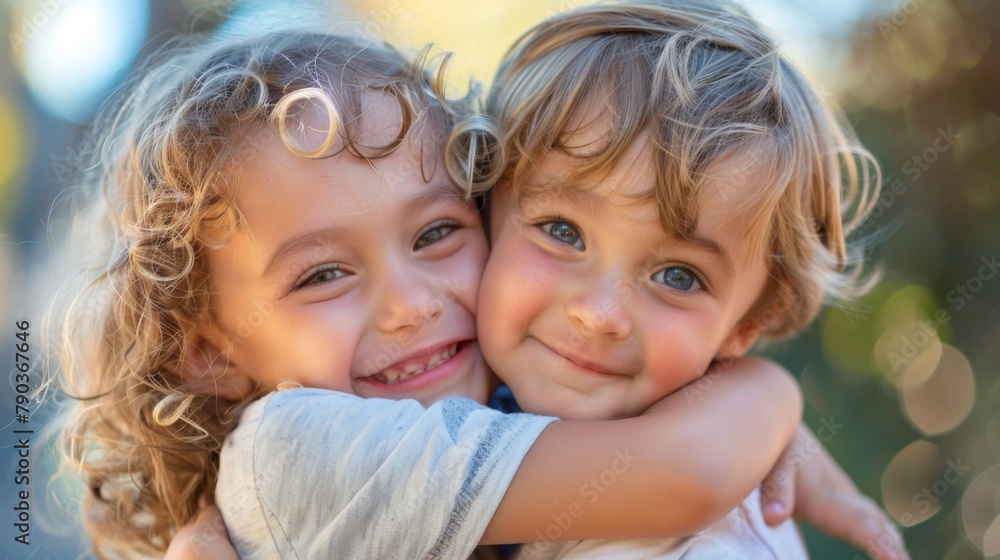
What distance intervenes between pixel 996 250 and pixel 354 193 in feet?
10.1

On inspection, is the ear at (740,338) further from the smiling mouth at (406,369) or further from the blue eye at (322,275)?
the blue eye at (322,275)

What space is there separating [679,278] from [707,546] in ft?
1.84

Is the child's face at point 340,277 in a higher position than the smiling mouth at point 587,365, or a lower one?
higher

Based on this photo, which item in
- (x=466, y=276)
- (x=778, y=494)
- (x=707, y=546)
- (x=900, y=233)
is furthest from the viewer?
(x=900, y=233)

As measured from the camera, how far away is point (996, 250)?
137 inches

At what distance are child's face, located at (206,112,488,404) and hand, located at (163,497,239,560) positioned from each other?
1.02 ft

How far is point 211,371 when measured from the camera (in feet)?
6.08

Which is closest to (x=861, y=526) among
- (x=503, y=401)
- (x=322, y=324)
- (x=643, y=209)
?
(x=503, y=401)

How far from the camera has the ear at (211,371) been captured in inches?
72.2

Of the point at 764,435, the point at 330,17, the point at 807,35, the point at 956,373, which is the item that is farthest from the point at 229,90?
the point at 956,373

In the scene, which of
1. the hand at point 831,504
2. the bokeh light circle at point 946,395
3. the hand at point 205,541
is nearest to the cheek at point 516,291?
the hand at point 205,541

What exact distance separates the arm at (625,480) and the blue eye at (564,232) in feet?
1.37

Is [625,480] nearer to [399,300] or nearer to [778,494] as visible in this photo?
[399,300]

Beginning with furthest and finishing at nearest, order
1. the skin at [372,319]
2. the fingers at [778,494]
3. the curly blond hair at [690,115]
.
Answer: the fingers at [778,494] < the curly blond hair at [690,115] < the skin at [372,319]
